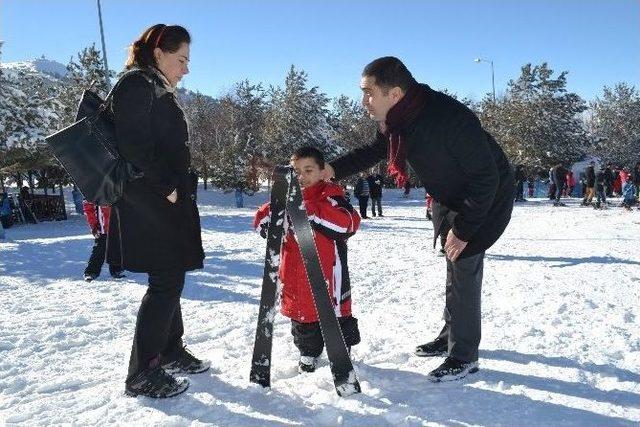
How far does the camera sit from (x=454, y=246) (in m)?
3.17

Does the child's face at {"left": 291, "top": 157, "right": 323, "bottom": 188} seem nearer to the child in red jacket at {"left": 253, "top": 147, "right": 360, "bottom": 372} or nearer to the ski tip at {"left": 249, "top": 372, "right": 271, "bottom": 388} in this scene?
the child in red jacket at {"left": 253, "top": 147, "right": 360, "bottom": 372}

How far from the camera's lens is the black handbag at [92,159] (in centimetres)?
288

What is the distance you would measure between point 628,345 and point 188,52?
3.93 metres

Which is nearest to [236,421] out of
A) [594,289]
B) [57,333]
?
[57,333]

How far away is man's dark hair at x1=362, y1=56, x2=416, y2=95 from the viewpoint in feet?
10.3

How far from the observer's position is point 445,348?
3.90 metres

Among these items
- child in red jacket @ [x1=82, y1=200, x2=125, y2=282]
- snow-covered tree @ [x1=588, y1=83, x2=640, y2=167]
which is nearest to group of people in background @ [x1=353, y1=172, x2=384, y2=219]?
child in red jacket @ [x1=82, y1=200, x2=125, y2=282]

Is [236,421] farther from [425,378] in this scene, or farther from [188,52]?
[188,52]

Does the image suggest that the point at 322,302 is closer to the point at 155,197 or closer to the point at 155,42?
the point at 155,197

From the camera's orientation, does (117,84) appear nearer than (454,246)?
Yes

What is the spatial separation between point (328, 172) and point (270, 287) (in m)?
0.94

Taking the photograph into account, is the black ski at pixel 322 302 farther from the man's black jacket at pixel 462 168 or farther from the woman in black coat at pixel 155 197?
the man's black jacket at pixel 462 168

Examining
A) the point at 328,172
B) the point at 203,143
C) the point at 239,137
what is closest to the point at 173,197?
the point at 328,172

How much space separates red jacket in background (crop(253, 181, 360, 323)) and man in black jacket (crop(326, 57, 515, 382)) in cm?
47
